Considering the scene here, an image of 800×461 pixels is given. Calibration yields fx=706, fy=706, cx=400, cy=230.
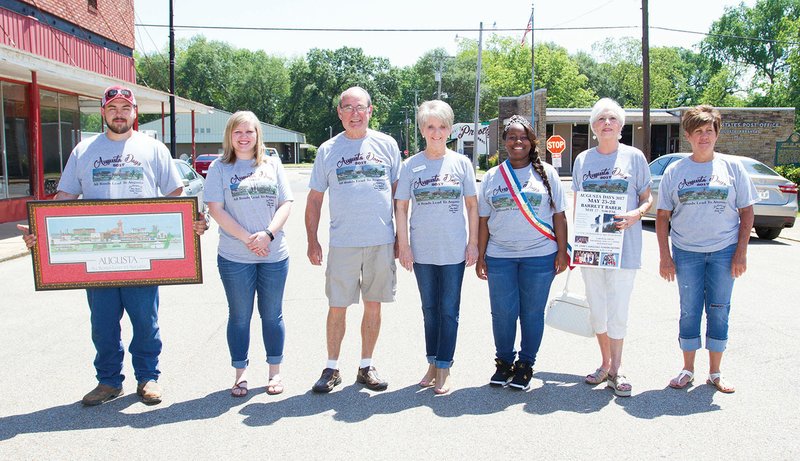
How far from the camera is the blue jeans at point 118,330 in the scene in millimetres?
4492

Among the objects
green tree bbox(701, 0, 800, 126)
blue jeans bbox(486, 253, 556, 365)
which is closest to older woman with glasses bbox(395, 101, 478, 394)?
blue jeans bbox(486, 253, 556, 365)

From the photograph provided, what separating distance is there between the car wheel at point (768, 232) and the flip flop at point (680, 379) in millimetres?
9772

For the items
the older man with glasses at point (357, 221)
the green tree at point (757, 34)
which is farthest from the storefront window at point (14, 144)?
the green tree at point (757, 34)

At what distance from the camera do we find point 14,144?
1758 centimetres

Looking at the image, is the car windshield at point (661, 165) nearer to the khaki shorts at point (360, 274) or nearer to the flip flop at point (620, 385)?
the flip flop at point (620, 385)

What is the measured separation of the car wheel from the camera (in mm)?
13227

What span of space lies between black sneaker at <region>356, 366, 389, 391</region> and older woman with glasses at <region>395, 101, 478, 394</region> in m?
0.36

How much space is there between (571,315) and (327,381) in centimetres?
175

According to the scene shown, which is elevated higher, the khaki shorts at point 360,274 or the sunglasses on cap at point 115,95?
the sunglasses on cap at point 115,95

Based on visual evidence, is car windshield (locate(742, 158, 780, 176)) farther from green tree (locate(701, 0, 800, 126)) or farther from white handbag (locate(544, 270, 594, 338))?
green tree (locate(701, 0, 800, 126))

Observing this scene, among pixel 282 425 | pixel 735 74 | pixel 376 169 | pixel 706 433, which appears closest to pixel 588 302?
pixel 706 433

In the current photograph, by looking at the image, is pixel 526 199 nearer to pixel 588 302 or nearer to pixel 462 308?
pixel 588 302

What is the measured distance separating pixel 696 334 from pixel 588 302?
742 mm

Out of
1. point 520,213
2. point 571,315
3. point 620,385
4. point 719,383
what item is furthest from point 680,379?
point 520,213
